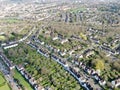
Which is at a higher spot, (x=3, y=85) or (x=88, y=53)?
(x=3, y=85)

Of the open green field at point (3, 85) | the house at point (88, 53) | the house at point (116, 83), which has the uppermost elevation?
the house at point (116, 83)

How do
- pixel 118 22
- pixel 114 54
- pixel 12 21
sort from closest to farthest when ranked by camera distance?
pixel 114 54
pixel 118 22
pixel 12 21

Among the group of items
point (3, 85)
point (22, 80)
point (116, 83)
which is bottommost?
point (22, 80)

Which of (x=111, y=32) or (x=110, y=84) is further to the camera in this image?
(x=111, y=32)

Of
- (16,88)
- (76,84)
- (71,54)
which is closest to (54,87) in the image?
(76,84)

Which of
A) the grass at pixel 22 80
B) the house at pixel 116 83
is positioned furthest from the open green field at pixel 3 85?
the house at pixel 116 83

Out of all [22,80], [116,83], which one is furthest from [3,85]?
[116,83]

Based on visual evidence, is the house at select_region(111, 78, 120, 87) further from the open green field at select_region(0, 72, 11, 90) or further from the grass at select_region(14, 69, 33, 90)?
the open green field at select_region(0, 72, 11, 90)

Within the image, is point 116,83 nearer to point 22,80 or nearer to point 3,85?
point 22,80

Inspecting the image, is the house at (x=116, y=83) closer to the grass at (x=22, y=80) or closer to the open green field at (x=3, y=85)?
the grass at (x=22, y=80)

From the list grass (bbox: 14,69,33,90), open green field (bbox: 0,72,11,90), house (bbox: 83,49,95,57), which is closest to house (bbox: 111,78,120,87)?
house (bbox: 83,49,95,57)

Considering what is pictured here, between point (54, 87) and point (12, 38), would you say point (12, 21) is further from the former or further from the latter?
point (54, 87)
